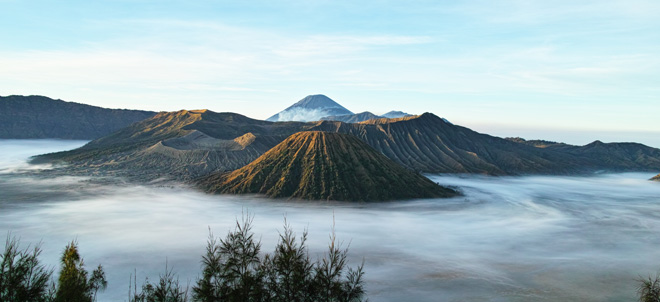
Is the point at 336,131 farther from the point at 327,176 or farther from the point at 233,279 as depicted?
the point at 233,279

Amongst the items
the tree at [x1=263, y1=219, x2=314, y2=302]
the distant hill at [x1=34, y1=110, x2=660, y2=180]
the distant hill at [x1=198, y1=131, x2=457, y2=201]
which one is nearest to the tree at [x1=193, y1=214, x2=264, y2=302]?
the tree at [x1=263, y1=219, x2=314, y2=302]

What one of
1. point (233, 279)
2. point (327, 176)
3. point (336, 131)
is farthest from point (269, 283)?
point (336, 131)

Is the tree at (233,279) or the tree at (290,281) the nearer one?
the tree at (233,279)

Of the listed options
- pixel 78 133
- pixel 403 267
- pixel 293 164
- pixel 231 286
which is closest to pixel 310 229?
pixel 403 267

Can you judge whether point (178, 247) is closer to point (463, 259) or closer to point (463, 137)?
point (463, 259)

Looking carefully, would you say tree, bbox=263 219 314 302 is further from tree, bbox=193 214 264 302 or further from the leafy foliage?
tree, bbox=193 214 264 302

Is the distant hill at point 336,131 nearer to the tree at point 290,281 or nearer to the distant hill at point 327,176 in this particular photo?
the distant hill at point 327,176

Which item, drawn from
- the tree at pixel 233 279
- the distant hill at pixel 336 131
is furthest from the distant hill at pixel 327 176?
the tree at pixel 233 279
